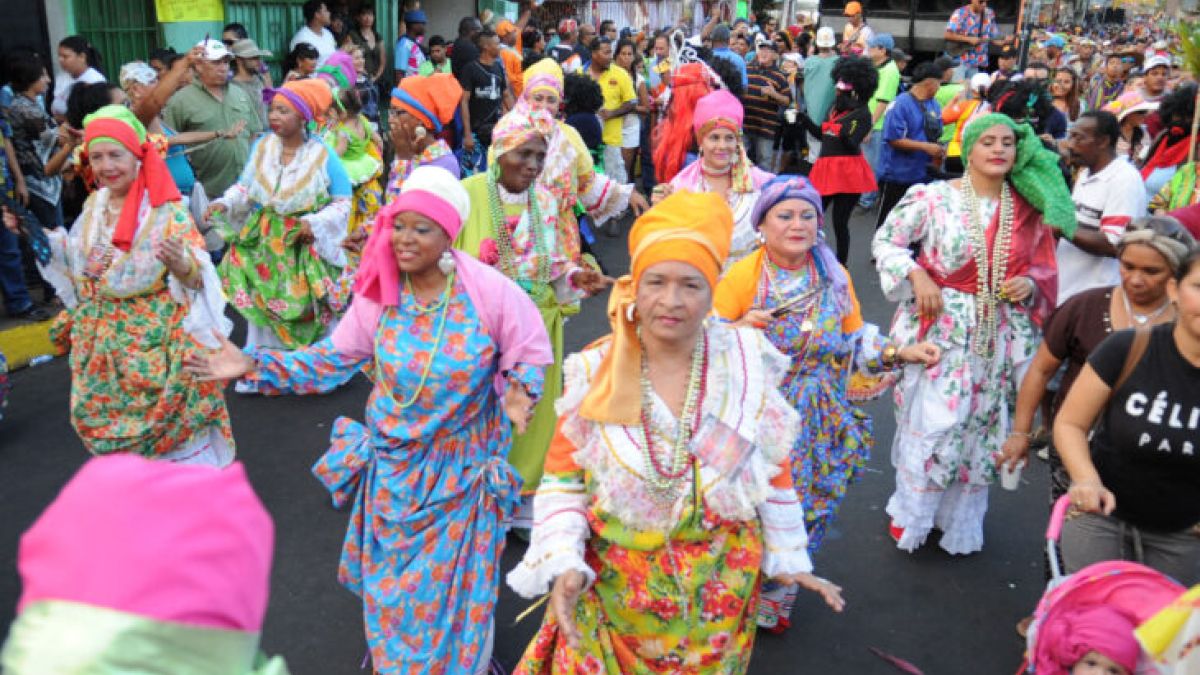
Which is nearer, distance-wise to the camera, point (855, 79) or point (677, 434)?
point (677, 434)

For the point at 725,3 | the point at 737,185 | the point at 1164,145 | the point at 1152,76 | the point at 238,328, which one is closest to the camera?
the point at 737,185

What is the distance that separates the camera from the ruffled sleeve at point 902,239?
4.88 meters

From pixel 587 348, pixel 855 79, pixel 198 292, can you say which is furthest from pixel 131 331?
pixel 855 79

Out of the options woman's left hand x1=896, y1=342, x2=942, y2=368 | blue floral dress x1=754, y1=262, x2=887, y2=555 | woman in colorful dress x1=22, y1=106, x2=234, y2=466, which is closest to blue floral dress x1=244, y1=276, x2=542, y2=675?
blue floral dress x1=754, y1=262, x2=887, y2=555

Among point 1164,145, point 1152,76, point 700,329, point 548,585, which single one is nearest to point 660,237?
point 700,329

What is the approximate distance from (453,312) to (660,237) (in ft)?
3.46

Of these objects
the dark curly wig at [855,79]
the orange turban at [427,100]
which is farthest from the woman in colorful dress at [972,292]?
the dark curly wig at [855,79]

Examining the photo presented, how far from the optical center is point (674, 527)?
2.82 meters

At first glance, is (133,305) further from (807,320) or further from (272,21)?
(272,21)

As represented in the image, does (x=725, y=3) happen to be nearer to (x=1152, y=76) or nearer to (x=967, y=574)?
(x=1152, y=76)

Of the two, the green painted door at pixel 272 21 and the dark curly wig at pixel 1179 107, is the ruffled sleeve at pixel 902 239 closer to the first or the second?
the dark curly wig at pixel 1179 107

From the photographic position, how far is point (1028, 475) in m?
6.28

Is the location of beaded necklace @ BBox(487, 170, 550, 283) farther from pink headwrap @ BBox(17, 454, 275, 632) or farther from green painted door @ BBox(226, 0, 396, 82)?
green painted door @ BBox(226, 0, 396, 82)

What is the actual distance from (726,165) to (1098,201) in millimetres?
2301
